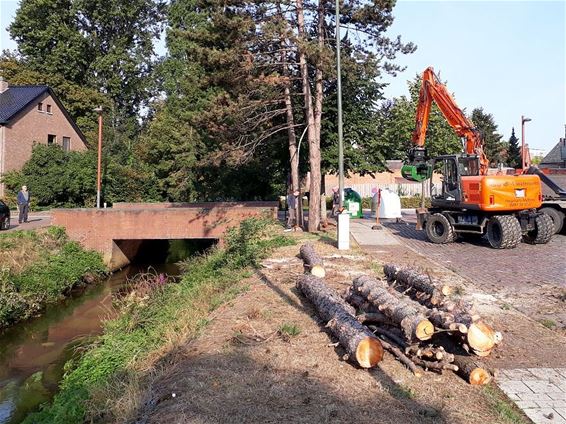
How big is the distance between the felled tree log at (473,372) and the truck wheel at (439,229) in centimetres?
1020

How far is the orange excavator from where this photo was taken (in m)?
Result: 14.3

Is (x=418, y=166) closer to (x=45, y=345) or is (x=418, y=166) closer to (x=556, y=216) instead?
(x=556, y=216)

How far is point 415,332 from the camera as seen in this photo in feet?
19.1

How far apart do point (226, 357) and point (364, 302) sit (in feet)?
8.13

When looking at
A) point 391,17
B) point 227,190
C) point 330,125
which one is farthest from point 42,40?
point 391,17

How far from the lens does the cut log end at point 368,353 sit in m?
5.73

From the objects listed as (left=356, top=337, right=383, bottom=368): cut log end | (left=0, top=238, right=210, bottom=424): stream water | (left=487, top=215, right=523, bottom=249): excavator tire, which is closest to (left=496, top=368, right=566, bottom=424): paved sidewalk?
(left=356, top=337, right=383, bottom=368): cut log end

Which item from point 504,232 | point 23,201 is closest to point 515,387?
point 504,232

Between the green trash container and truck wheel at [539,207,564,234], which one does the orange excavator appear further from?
the green trash container

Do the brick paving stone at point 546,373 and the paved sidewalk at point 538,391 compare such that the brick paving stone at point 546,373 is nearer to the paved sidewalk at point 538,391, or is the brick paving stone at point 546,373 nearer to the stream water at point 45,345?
the paved sidewalk at point 538,391

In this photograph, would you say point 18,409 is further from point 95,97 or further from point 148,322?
point 95,97

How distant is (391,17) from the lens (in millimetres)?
16578

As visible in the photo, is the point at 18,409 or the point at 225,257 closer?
the point at 18,409

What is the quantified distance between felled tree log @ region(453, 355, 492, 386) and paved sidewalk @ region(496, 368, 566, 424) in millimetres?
194
